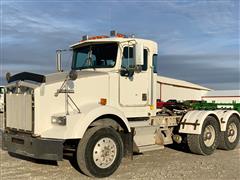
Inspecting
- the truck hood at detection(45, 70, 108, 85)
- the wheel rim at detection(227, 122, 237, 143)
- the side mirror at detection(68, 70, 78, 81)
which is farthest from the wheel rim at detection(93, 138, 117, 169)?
the wheel rim at detection(227, 122, 237, 143)

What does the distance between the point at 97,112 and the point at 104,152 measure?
2.70 ft

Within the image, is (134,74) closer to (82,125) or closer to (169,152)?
(82,125)

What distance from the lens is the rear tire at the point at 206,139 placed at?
9.93 m

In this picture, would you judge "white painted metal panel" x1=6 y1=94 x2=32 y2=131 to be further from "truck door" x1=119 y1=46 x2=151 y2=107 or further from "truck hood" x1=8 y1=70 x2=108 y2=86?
"truck door" x1=119 y1=46 x2=151 y2=107

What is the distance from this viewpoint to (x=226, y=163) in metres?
8.95

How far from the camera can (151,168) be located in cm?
830

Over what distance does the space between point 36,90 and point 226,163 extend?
482 centimetres

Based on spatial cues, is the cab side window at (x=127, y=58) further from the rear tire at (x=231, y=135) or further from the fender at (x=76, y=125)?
the rear tire at (x=231, y=135)

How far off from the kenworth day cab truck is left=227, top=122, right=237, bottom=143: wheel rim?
1.26 m

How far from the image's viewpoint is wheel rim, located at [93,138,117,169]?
7402mm

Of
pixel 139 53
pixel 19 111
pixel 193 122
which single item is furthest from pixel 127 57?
pixel 193 122

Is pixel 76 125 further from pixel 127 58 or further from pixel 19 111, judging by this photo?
pixel 127 58

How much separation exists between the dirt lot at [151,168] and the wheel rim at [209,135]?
0.38 metres

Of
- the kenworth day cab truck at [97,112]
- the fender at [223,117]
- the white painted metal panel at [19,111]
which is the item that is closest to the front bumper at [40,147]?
the kenworth day cab truck at [97,112]
